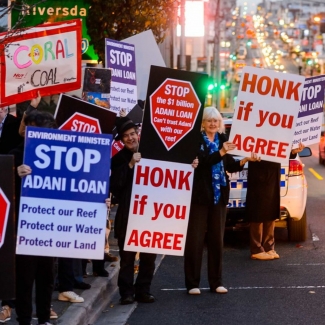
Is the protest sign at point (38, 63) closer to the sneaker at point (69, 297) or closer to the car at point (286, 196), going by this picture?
the sneaker at point (69, 297)

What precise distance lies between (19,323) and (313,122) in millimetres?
5835

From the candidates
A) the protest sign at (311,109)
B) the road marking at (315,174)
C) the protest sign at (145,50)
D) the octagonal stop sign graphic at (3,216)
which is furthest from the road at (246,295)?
the road marking at (315,174)

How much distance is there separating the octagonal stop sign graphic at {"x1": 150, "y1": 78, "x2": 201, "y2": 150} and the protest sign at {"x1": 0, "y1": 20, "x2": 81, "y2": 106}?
88 centimetres

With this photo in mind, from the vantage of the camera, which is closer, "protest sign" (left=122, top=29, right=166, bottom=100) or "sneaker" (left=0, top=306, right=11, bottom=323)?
"sneaker" (left=0, top=306, right=11, bottom=323)

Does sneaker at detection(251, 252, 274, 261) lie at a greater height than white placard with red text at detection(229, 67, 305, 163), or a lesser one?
lesser

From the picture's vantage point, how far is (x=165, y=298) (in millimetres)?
8734

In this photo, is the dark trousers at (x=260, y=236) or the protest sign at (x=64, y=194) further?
the dark trousers at (x=260, y=236)

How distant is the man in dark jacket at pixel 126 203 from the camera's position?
8227 mm

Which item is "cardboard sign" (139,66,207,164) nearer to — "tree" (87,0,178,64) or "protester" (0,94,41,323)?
"protester" (0,94,41,323)

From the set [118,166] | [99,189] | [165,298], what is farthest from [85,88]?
[99,189]

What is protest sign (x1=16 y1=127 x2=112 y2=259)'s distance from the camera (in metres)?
6.64

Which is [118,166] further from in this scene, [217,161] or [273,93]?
[273,93]

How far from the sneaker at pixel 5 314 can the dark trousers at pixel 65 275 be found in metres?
0.86

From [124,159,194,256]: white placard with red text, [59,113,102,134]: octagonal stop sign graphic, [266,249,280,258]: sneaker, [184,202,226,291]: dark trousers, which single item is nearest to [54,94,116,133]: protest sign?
[59,113,102,134]: octagonal stop sign graphic
